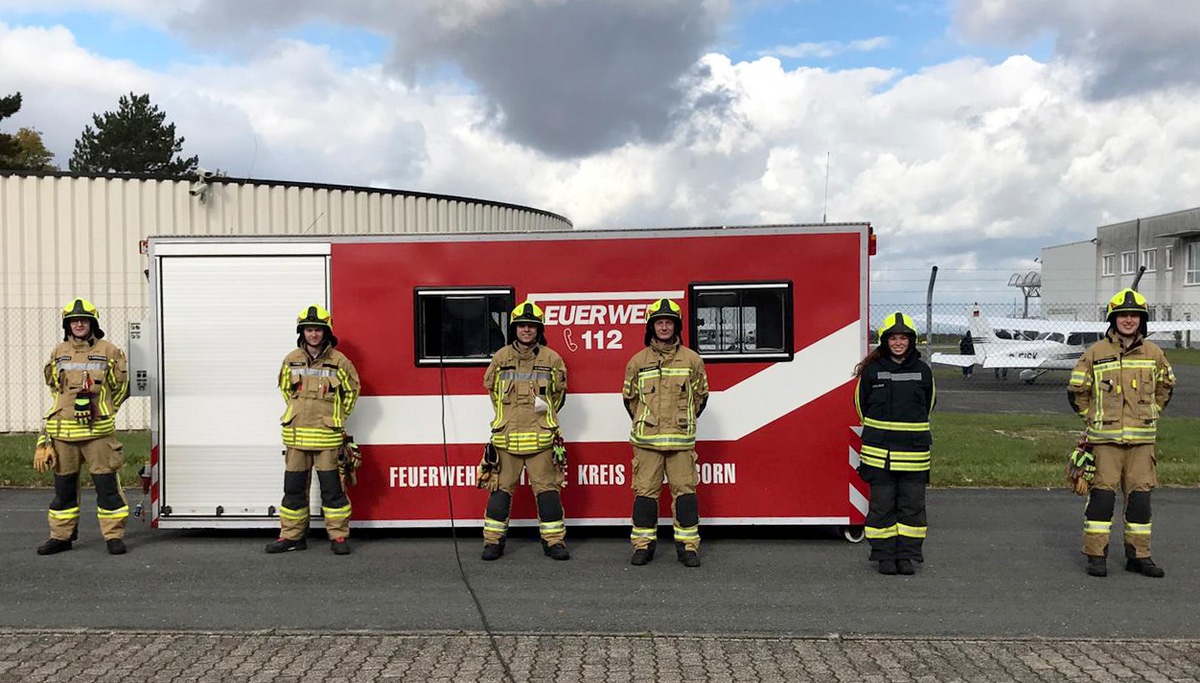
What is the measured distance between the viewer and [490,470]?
696 centimetres

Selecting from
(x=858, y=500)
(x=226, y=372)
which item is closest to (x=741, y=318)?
(x=858, y=500)

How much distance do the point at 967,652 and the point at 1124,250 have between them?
61.9m

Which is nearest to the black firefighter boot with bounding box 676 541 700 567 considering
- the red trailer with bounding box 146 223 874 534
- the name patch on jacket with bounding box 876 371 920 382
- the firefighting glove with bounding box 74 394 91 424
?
the red trailer with bounding box 146 223 874 534

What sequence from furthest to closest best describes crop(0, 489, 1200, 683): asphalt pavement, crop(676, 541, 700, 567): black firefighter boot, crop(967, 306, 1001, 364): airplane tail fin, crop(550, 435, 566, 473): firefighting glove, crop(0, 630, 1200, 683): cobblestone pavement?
1. crop(967, 306, 1001, 364): airplane tail fin
2. crop(550, 435, 566, 473): firefighting glove
3. crop(676, 541, 700, 567): black firefighter boot
4. crop(0, 489, 1200, 683): asphalt pavement
5. crop(0, 630, 1200, 683): cobblestone pavement

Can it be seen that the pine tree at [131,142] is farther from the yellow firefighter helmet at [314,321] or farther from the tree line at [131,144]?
the yellow firefighter helmet at [314,321]

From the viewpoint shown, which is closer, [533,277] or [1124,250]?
[533,277]

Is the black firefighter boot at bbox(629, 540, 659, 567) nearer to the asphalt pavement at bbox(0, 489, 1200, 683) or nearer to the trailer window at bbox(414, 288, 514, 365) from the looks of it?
the asphalt pavement at bbox(0, 489, 1200, 683)

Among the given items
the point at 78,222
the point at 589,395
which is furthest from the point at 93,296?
the point at 589,395

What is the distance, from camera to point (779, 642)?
496 cm

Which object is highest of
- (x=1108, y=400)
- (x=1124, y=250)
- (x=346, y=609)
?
(x=1124, y=250)

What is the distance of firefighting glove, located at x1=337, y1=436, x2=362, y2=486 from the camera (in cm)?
711

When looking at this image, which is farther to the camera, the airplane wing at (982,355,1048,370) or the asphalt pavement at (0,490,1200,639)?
the airplane wing at (982,355,1048,370)

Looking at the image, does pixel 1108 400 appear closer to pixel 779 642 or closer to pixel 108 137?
pixel 779 642

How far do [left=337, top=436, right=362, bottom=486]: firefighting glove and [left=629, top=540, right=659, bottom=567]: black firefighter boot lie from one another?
2.31m
